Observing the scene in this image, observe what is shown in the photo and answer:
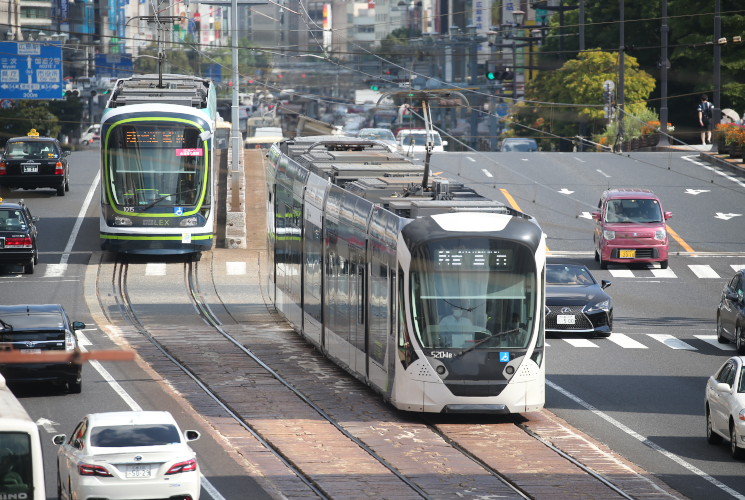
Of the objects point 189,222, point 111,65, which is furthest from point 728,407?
point 111,65

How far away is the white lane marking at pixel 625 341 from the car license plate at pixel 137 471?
15110 mm

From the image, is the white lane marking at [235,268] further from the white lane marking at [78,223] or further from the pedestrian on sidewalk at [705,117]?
the pedestrian on sidewalk at [705,117]

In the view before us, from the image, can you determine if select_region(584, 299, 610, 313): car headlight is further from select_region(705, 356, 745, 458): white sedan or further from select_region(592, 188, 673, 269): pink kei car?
select_region(705, 356, 745, 458): white sedan

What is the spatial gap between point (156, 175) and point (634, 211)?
12687 millimetres

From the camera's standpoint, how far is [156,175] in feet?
123

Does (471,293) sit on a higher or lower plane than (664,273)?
higher

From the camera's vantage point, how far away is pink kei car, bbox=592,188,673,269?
1539 inches

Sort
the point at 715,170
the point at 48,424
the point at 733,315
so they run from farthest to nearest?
the point at 715,170, the point at 733,315, the point at 48,424

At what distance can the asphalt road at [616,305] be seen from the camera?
60.9 feet

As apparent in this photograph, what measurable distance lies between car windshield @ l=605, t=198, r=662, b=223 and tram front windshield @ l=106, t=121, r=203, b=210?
10.9 metres

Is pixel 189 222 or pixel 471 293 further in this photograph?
pixel 189 222

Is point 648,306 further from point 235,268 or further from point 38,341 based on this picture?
point 38,341

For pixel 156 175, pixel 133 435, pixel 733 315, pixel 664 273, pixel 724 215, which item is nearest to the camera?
pixel 133 435

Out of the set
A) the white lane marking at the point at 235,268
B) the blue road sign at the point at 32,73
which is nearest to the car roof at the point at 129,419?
the white lane marking at the point at 235,268
